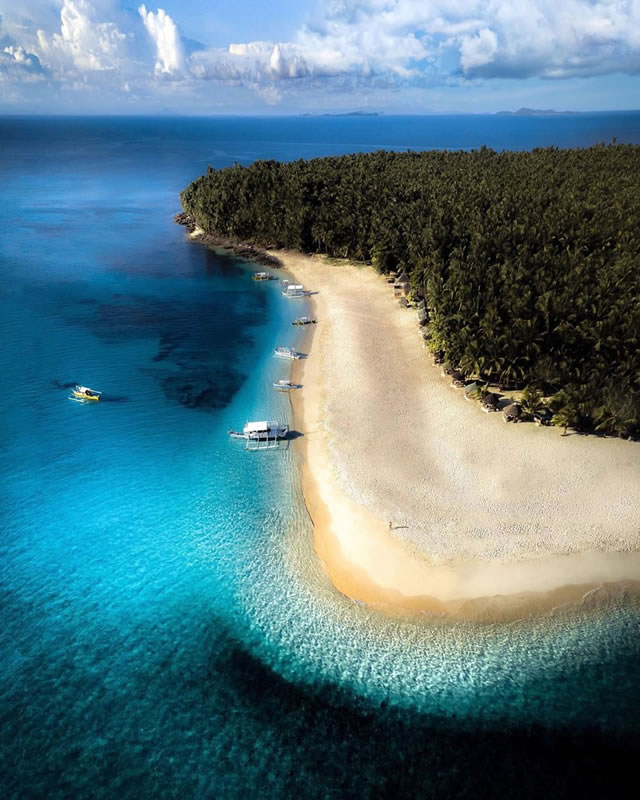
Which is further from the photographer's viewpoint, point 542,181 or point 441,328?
point 542,181

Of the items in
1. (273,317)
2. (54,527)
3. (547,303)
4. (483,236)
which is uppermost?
(483,236)

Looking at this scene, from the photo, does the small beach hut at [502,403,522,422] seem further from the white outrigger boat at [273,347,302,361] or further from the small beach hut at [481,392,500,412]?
the white outrigger boat at [273,347,302,361]

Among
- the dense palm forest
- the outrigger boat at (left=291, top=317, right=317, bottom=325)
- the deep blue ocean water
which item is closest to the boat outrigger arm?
the deep blue ocean water


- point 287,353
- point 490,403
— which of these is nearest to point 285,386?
point 287,353

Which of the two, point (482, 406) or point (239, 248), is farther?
point (239, 248)

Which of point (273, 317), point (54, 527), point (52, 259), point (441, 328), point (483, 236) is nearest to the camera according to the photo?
point (54, 527)

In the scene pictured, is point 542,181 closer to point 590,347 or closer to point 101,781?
point 590,347

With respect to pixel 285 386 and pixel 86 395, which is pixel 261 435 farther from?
pixel 86 395

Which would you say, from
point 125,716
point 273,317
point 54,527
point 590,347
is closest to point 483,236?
point 590,347
